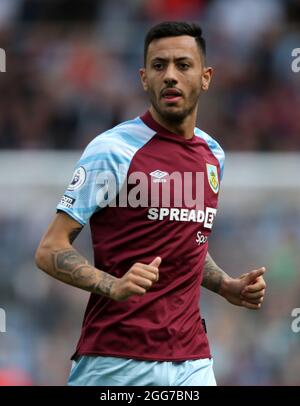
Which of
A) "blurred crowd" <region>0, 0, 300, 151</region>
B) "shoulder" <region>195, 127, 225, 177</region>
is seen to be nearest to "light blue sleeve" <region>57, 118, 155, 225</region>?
"shoulder" <region>195, 127, 225, 177</region>

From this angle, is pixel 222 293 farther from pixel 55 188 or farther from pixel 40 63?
pixel 40 63

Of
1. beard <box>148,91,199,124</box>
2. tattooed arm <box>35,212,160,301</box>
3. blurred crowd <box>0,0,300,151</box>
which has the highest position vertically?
blurred crowd <box>0,0,300,151</box>

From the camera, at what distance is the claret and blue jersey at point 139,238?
4.95 metres

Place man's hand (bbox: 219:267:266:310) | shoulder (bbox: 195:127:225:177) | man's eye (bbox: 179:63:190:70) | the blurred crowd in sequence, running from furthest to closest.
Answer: the blurred crowd, shoulder (bbox: 195:127:225:177), man's hand (bbox: 219:267:266:310), man's eye (bbox: 179:63:190:70)

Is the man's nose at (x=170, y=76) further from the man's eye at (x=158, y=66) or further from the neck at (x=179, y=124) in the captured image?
the neck at (x=179, y=124)

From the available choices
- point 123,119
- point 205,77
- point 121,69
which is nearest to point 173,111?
point 205,77

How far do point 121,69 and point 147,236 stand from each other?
273 inches

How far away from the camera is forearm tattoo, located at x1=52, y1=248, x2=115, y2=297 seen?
15.8 ft

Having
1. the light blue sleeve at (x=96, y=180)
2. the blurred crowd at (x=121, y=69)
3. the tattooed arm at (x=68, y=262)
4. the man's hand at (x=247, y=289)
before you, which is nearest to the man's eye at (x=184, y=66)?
the light blue sleeve at (x=96, y=180)

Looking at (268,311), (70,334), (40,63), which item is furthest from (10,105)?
(268,311)

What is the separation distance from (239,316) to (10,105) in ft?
11.7

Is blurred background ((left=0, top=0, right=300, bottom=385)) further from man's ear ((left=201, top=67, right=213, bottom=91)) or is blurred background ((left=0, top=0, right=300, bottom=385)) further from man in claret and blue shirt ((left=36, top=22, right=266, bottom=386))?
man's ear ((left=201, top=67, right=213, bottom=91))

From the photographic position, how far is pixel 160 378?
501cm

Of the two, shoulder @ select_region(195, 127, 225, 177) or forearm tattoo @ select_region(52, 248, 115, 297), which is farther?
shoulder @ select_region(195, 127, 225, 177)
